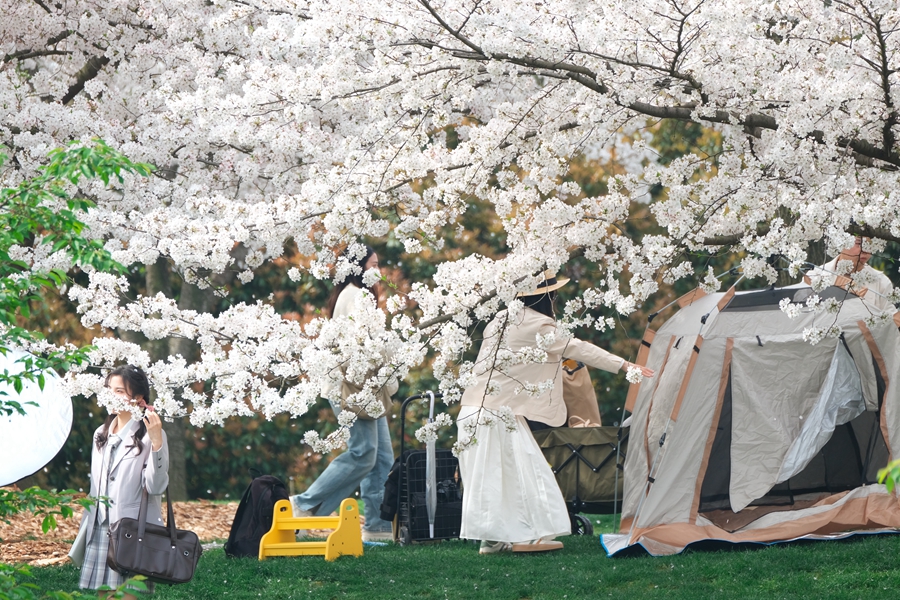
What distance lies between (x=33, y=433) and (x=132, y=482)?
235 cm

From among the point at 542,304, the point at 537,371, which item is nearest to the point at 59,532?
the point at 537,371

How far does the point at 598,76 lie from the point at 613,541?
9.62 ft

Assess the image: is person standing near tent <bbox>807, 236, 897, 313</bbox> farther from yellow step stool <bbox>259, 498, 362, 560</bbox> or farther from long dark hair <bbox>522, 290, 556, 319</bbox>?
yellow step stool <bbox>259, 498, 362, 560</bbox>

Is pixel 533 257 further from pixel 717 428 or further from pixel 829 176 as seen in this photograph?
pixel 717 428

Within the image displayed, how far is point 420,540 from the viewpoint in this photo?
6.32 metres

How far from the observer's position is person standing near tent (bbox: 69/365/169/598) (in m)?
4.17

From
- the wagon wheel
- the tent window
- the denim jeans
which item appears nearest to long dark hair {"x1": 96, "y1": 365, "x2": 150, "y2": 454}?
the denim jeans

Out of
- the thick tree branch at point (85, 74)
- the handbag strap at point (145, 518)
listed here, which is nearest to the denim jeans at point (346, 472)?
the handbag strap at point (145, 518)

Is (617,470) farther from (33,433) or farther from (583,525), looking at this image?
(33,433)

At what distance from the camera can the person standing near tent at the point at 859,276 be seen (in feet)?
13.1

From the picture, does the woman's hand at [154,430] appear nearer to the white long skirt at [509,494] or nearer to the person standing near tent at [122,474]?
the person standing near tent at [122,474]

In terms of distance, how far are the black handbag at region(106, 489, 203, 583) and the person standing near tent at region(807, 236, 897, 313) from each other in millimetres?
2773

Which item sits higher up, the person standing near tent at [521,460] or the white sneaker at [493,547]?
the person standing near tent at [521,460]

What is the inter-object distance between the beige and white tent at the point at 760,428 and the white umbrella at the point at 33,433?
11.3 feet
